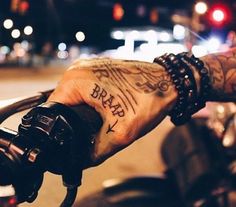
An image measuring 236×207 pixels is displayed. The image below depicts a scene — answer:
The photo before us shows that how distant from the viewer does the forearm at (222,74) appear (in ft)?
3.91

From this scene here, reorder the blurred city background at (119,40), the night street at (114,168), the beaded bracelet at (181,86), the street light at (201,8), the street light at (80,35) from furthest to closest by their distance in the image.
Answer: the street light at (201,8) < the blurred city background at (119,40) < the street light at (80,35) < the night street at (114,168) < the beaded bracelet at (181,86)

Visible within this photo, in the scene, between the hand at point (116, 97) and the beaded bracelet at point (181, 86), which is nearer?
the hand at point (116, 97)

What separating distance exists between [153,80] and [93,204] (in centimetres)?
187

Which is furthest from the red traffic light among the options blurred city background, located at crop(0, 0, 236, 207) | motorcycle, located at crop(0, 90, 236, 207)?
motorcycle, located at crop(0, 90, 236, 207)

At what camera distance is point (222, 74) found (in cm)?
121

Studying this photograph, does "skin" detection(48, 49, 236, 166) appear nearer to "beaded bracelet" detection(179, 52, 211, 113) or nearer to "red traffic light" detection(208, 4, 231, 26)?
"beaded bracelet" detection(179, 52, 211, 113)

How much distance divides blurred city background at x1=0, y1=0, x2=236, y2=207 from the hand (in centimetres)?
22

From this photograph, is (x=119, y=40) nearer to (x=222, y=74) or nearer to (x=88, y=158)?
(x=222, y=74)

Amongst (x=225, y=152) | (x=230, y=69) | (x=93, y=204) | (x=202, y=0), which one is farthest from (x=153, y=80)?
(x=202, y=0)

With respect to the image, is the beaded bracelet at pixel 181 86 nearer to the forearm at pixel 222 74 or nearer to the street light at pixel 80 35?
the forearm at pixel 222 74

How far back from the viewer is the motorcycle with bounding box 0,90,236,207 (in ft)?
2.84

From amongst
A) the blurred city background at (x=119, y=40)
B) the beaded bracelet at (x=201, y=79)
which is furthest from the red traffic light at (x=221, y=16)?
the beaded bracelet at (x=201, y=79)

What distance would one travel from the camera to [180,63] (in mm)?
1133

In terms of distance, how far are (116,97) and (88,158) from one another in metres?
0.14
